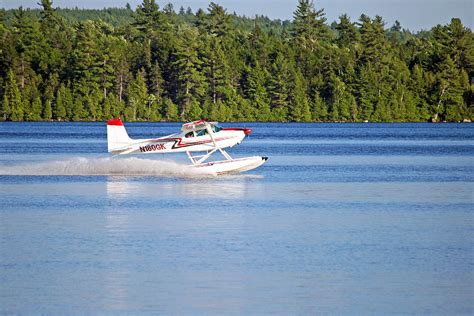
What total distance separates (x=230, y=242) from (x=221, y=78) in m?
100

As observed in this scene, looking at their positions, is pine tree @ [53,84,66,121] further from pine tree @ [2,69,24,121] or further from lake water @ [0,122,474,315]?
lake water @ [0,122,474,315]

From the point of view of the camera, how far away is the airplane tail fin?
114 ft

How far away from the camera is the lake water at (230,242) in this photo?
15.9 metres

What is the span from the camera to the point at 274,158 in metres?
51.4

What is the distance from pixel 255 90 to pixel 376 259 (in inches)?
4069

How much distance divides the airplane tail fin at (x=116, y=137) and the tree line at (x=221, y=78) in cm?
7736

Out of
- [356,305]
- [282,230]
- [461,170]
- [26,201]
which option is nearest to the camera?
[356,305]

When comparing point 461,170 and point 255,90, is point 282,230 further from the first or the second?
point 255,90

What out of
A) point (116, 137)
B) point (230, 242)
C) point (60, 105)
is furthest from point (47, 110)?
point (230, 242)

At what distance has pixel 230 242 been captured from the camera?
20969 mm

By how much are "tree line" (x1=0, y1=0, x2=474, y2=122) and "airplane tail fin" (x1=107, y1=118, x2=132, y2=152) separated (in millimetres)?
77357

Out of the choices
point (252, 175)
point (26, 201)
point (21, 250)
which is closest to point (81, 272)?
point (21, 250)

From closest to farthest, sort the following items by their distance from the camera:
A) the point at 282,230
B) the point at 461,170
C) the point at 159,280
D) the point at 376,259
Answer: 1. the point at 159,280
2. the point at 376,259
3. the point at 282,230
4. the point at 461,170

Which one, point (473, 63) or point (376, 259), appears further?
point (473, 63)
